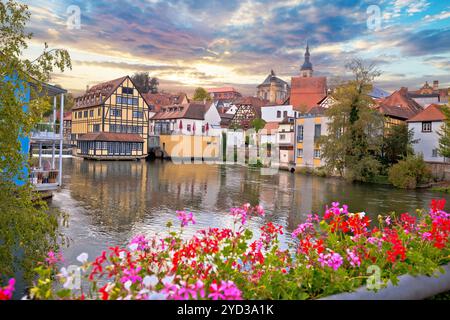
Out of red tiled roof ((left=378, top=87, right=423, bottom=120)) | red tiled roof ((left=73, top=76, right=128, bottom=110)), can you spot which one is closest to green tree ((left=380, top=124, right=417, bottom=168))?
red tiled roof ((left=378, top=87, right=423, bottom=120))

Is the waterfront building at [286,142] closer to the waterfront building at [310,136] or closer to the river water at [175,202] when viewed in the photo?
the waterfront building at [310,136]

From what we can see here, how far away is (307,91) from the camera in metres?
86.4

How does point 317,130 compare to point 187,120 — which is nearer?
point 317,130

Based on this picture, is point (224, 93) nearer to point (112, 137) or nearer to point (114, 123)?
point (114, 123)

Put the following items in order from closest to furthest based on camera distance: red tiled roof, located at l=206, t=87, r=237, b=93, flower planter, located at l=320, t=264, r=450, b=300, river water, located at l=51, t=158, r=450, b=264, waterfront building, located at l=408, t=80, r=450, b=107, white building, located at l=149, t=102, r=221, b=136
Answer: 1. flower planter, located at l=320, t=264, r=450, b=300
2. river water, located at l=51, t=158, r=450, b=264
3. white building, located at l=149, t=102, r=221, b=136
4. waterfront building, located at l=408, t=80, r=450, b=107
5. red tiled roof, located at l=206, t=87, r=237, b=93

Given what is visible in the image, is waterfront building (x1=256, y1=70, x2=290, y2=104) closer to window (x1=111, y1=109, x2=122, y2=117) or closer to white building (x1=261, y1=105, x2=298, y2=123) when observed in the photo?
white building (x1=261, y1=105, x2=298, y2=123)

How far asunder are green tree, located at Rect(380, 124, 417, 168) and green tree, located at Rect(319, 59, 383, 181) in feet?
7.21

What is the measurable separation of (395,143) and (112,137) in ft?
129

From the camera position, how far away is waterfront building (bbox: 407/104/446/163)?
4253 cm

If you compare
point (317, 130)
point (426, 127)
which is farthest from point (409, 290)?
point (317, 130)

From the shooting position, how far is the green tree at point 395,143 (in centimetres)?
4400

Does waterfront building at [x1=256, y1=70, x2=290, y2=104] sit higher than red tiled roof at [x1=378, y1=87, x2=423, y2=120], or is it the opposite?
waterfront building at [x1=256, y1=70, x2=290, y2=104]

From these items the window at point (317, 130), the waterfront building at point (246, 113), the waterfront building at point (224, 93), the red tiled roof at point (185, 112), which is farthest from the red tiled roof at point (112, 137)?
the waterfront building at point (224, 93)

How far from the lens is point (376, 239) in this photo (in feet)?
19.8
